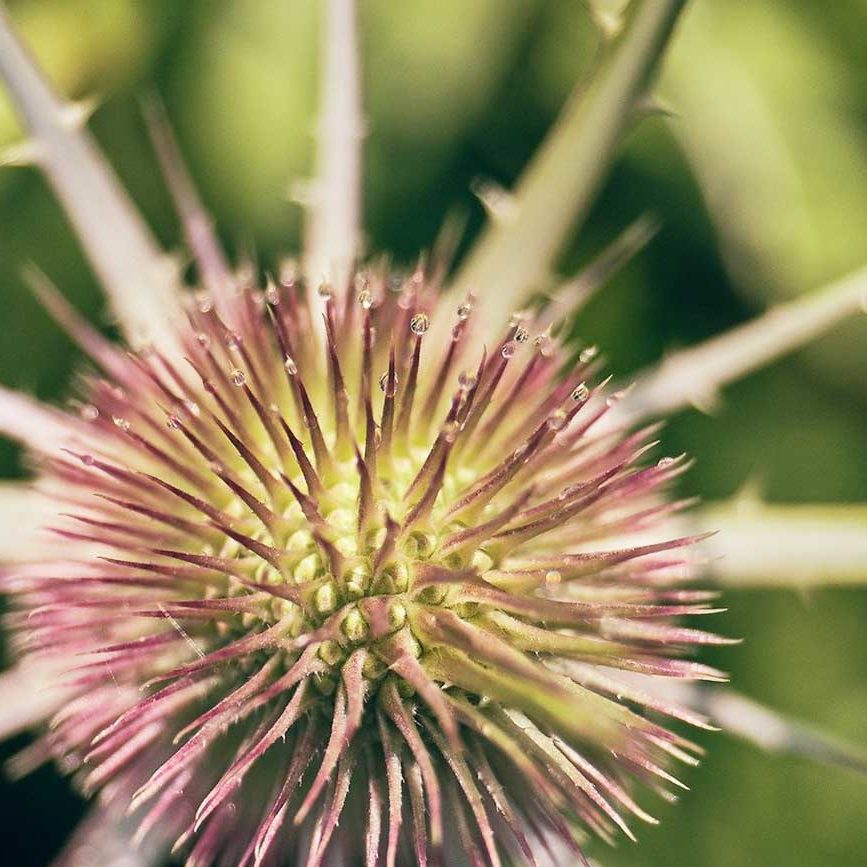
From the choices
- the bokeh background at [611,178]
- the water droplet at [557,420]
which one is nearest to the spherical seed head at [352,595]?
the water droplet at [557,420]

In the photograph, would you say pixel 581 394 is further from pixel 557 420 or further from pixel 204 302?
pixel 204 302

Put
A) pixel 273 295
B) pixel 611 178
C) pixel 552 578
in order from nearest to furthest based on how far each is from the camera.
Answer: pixel 552 578
pixel 273 295
pixel 611 178

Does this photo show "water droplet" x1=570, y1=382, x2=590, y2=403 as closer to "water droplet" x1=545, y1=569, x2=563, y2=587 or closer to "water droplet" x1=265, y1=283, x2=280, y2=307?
A: "water droplet" x1=545, y1=569, x2=563, y2=587

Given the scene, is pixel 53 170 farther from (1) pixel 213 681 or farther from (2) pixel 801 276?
(2) pixel 801 276

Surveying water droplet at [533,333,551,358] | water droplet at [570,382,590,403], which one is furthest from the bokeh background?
water droplet at [570,382,590,403]

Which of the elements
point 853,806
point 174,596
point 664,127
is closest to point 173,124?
point 664,127

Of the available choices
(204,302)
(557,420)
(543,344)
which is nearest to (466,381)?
(557,420)
